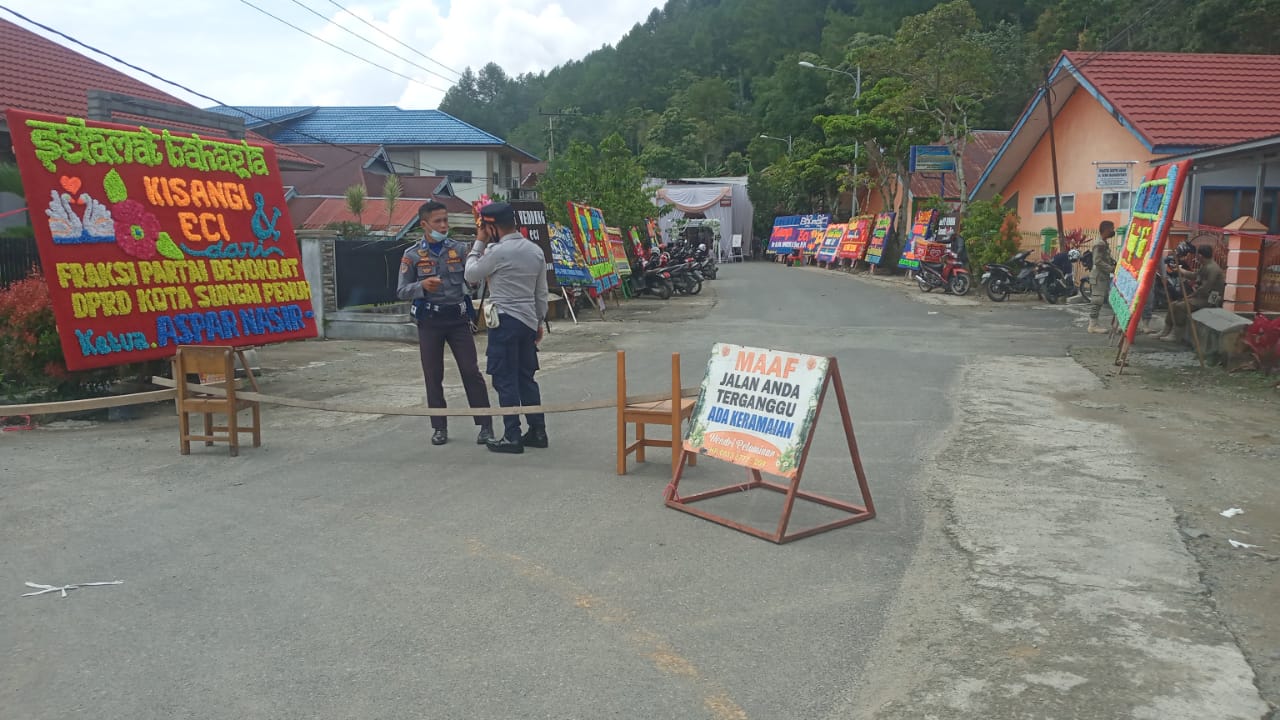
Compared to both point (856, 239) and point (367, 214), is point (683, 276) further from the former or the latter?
point (856, 239)

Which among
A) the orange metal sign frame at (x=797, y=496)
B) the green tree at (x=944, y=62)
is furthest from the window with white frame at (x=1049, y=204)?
the orange metal sign frame at (x=797, y=496)

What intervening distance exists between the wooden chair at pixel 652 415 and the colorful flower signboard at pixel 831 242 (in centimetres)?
3426

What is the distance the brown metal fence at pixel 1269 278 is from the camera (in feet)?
41.8

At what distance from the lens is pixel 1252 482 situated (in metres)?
6.58

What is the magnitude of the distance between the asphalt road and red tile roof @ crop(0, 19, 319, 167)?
8192mm

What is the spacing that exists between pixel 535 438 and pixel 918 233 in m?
26.2

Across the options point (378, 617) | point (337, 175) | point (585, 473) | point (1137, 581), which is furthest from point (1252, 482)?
point (337, 175)

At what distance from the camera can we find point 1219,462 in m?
7.15

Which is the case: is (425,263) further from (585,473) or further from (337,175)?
(337,175)

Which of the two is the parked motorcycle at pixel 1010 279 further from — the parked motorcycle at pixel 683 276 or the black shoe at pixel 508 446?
the black shoe at pixel 508 446

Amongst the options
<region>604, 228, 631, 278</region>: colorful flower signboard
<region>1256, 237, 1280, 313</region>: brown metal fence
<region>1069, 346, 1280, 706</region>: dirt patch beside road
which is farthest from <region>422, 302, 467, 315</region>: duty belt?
<region>604, 228, 631, 278</region>: colorful flower signboard

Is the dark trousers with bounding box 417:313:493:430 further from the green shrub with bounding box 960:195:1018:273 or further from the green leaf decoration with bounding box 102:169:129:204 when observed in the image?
the green shrub with bounding box 960:195:1018:273

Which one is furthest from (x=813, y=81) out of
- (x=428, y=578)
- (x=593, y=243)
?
(x=428, y=578)

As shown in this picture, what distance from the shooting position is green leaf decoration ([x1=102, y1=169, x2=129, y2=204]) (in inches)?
355
